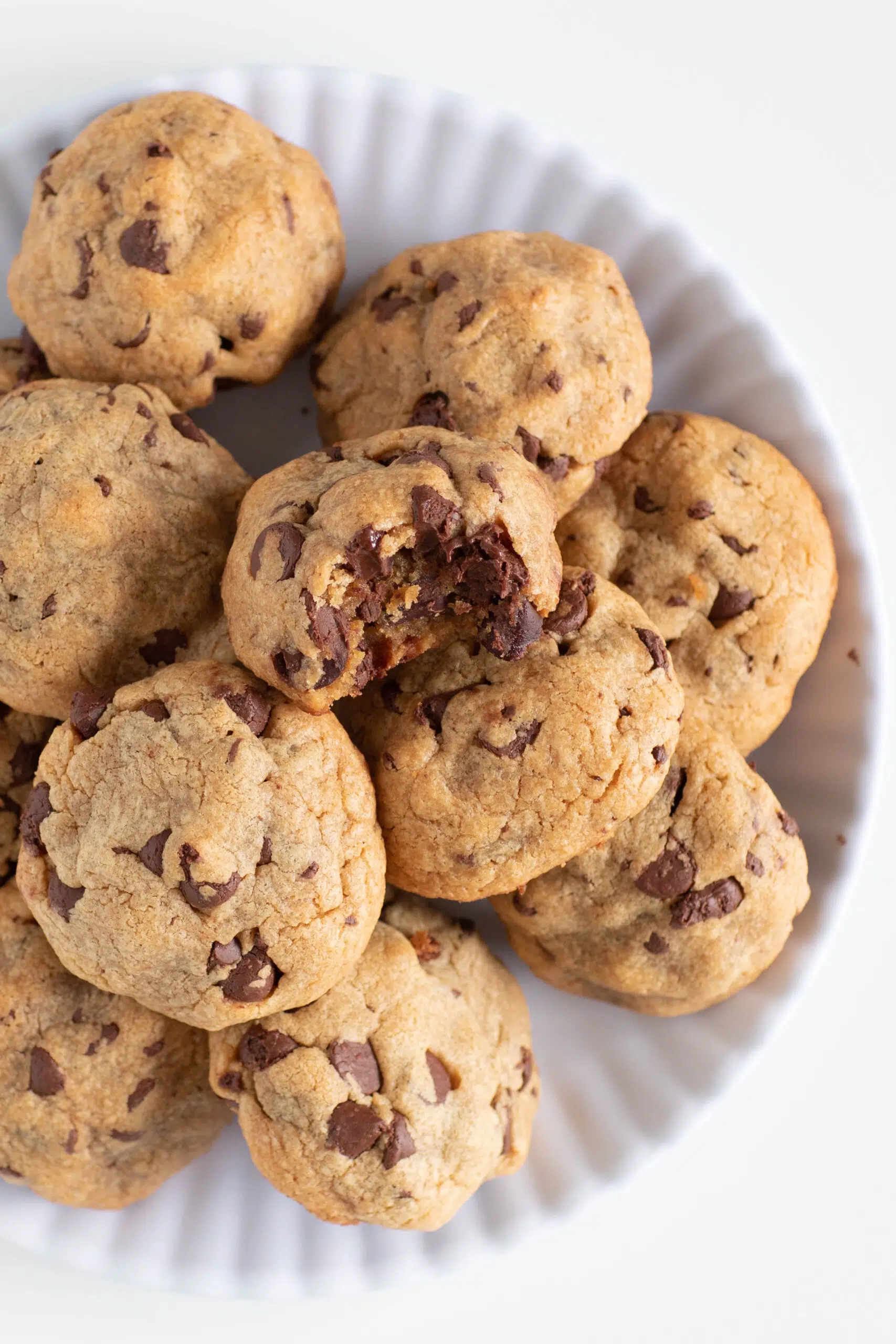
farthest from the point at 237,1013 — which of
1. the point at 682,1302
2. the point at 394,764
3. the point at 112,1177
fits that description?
the point at 682,1302

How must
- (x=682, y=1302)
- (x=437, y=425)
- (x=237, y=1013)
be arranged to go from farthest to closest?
(x=682, y=1302), (x=437, y=425), (x=237, y=1013)

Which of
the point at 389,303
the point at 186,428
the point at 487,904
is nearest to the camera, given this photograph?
the point at 186,428

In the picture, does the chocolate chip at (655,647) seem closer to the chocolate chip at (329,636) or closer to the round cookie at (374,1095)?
the chocolate chip at (329,636)

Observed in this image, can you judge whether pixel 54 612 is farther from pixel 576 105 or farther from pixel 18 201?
pixel 576 105

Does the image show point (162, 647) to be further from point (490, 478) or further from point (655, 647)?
point (655, 647)

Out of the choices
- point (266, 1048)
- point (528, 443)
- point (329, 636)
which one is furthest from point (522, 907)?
point (528, 443)

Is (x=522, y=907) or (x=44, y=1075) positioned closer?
(x=44, y=1075)
